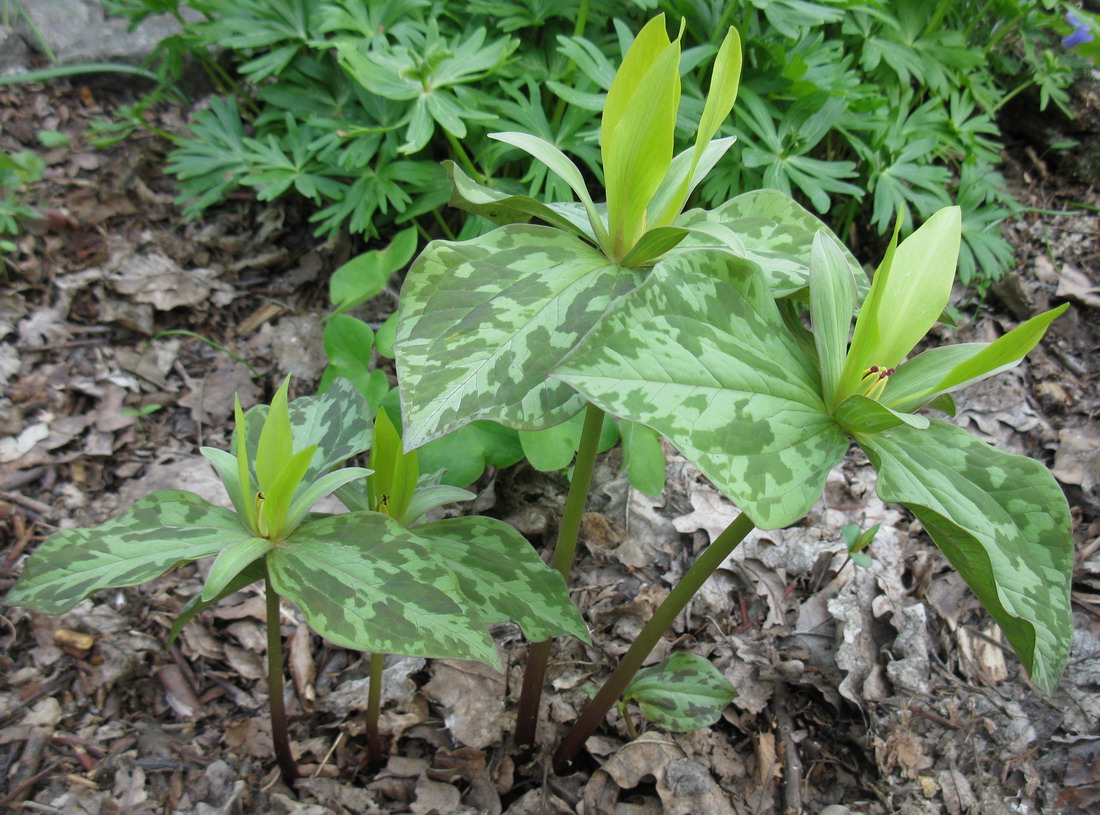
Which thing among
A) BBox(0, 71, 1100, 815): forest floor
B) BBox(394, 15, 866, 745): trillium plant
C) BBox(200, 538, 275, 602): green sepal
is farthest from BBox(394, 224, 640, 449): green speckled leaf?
BBox(0, 71, 1100, 815): forest floor

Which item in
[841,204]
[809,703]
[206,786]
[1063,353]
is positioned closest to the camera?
[206,786]

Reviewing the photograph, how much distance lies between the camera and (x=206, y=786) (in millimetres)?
1460

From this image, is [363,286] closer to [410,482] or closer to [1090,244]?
[410,482]

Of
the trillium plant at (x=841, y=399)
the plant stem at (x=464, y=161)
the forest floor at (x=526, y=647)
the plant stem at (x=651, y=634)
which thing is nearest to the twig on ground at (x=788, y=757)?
the forest floor at (x=526, y=647)

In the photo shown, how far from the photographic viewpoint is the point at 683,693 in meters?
1.34

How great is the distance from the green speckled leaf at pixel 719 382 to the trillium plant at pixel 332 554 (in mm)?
400

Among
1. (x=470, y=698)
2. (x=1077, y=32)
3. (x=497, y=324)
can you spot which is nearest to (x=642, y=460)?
(x=470, y=698)

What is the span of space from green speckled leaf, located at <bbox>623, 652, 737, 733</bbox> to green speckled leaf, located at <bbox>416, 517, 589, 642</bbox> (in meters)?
0.32

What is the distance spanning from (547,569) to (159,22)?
3549 millimetres

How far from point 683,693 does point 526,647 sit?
1.61 ft

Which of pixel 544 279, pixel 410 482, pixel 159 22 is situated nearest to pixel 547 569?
pixel 410 482

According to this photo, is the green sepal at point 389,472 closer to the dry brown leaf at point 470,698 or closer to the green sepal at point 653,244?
the green sepal at point 653,244

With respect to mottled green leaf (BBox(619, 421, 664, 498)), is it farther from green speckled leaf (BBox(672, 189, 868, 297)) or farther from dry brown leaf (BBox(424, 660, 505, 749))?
green speckled leaf (BBox(672, 189, 868, 297))

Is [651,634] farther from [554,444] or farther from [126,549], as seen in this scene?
[126,549]
